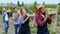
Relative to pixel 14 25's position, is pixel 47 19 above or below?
above

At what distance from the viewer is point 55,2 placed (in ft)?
11.7

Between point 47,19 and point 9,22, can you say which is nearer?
point 47,19

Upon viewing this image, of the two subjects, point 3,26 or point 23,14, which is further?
point 3,26

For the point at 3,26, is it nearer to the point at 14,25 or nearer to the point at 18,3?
the point at 14,25

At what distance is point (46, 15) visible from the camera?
2.84m

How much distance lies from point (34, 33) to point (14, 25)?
0.33 m

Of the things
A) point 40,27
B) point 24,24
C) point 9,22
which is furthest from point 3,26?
point 40,27

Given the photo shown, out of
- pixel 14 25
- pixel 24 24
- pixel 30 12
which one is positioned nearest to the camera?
pixel 24 24

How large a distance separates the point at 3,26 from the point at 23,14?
723 mm

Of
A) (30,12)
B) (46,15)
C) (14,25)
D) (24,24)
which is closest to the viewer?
(46,15)

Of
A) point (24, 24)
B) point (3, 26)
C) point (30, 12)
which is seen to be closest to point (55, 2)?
point (30, 12)

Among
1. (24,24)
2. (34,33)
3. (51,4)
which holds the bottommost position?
(34,33)

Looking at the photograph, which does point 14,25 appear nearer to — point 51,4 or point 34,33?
point 34,33

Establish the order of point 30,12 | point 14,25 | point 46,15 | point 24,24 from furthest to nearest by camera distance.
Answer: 1. point 14,25
2. point 30,12
3. point 24,24
4. point 46,15
